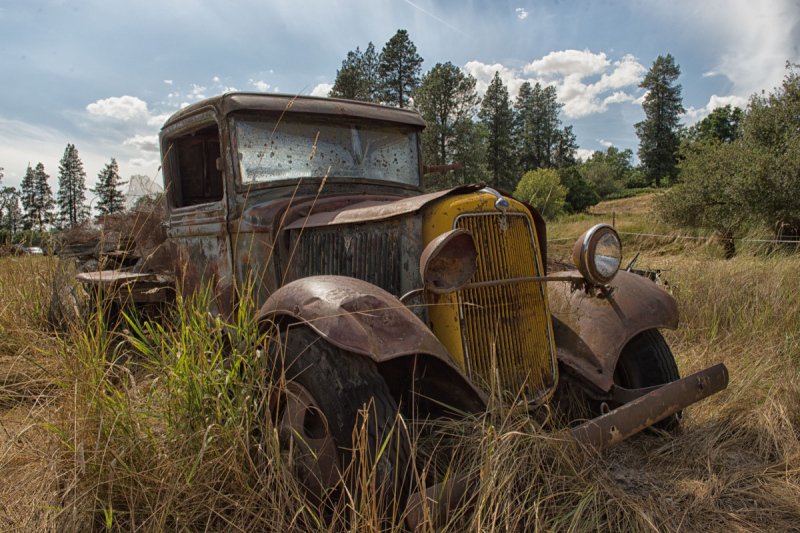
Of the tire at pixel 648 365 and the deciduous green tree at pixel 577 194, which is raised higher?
the deciduous green tree at pixel 577 194

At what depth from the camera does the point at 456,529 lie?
68.9 inches

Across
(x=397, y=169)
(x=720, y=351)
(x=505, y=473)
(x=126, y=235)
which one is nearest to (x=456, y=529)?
(x=505, y=473)

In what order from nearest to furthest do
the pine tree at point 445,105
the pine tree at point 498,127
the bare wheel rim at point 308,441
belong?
the bare wheel rim at point 308,441 → the pine tree at point 445,105 → the pine tree at point 498,127

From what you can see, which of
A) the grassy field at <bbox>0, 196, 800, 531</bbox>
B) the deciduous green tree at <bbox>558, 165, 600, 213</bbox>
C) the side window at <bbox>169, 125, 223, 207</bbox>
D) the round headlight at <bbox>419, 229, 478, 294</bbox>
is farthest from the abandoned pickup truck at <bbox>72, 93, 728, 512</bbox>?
the deciduous green tree at <bbox>558, 165, 600, 213</bbox>

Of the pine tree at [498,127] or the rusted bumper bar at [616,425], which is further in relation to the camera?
the pine tree at [498,127]

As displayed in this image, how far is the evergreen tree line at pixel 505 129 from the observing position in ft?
89.2

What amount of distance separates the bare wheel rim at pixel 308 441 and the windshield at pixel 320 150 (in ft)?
4.91

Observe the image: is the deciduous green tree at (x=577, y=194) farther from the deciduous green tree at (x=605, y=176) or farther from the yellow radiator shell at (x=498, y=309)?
the yellow radiator shell at (x=498, y=309)

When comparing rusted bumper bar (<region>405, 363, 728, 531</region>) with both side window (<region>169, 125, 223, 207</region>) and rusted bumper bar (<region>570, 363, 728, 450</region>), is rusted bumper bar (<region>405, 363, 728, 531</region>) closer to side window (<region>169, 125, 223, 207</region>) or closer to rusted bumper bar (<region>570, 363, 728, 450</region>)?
rusted bumper bar (<region>570, 363, 728, 450</region>)

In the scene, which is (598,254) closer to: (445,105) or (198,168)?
(198,168)

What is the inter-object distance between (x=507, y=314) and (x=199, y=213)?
2.36 m

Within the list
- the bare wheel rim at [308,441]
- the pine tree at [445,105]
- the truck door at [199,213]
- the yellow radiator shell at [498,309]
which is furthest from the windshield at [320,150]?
the pine tree at [445,105]

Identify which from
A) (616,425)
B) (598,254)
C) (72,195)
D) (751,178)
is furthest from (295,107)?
(751,178)

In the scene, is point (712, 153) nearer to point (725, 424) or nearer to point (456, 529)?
point (725, 424)
